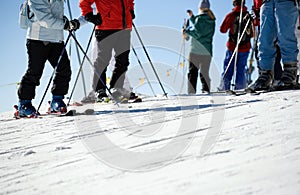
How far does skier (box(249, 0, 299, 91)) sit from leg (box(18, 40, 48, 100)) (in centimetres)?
276

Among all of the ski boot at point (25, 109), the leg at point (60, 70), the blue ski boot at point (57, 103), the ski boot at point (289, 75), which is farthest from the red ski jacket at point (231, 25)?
the ski boot at point (25, 109)

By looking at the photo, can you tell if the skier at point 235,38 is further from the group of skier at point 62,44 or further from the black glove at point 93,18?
the black glove at point 93,18

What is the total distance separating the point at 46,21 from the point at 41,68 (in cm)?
62

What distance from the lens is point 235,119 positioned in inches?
89.6

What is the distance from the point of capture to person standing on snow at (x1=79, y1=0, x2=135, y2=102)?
15.2ft

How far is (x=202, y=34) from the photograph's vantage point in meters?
6.55

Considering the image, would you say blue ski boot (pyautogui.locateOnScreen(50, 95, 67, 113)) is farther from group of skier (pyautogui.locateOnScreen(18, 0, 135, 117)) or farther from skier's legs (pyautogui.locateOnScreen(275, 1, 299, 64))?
skier's legs (pyautogui.locateOnScreen(275, 1, 299, 64))

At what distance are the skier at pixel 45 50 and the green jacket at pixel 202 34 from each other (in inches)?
118

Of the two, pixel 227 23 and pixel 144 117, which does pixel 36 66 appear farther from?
pixel 227 23

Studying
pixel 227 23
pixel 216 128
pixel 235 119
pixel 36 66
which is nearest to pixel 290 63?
pixel 235 119

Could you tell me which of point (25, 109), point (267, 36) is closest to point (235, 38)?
point (267, 36)

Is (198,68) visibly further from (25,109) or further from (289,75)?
(25,109)

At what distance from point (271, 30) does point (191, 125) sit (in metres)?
2.36

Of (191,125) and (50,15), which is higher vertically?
(50,15)
